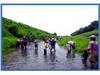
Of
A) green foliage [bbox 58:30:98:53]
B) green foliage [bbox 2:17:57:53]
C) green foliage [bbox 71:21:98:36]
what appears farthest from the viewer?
green foliage [bbox 58:30:98:53]

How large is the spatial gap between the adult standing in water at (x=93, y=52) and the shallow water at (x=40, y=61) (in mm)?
365

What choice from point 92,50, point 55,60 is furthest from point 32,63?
point 92,50

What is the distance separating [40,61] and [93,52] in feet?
7.16

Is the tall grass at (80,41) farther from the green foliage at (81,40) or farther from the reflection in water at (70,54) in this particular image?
the reflection in water at (70,54)

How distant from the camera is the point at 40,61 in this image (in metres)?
20.9

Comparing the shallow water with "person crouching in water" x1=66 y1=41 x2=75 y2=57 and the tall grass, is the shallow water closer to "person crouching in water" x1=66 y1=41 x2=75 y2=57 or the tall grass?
"person crouching in water" x1=66 y1=41 x2=75 y2=57

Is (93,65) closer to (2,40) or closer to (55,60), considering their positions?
(55,60)

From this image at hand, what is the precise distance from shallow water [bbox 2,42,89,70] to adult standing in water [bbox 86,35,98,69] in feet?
1.20

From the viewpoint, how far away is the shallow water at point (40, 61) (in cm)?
1964

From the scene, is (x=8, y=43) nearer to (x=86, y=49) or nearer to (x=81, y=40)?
(x=81, y=40)

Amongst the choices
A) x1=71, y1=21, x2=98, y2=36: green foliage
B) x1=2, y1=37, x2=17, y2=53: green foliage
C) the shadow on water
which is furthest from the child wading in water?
x1=2, y1=37, x2=17, y2=53: green foliage

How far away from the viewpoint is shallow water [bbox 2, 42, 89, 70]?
19641 mm

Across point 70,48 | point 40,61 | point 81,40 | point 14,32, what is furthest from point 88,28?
point 14,32

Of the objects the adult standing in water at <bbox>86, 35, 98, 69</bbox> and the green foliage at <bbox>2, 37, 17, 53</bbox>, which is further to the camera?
the green foliage at <bbox>2, 37, 17, 53</bbox>
